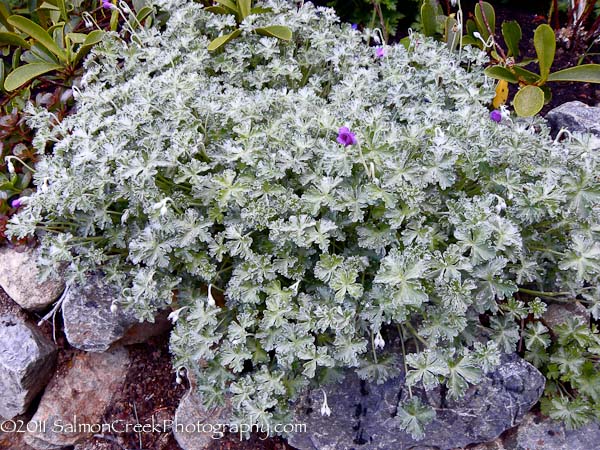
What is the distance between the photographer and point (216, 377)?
6.97ft

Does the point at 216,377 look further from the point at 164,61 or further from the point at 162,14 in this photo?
the point at 162,14

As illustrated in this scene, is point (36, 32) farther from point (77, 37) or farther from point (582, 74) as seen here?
point (582, 74)

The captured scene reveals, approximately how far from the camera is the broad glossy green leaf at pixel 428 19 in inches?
118

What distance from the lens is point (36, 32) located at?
2932mm

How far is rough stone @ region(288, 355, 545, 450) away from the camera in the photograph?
7.11ft

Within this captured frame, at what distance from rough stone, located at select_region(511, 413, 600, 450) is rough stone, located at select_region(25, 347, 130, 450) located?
1.84 metres

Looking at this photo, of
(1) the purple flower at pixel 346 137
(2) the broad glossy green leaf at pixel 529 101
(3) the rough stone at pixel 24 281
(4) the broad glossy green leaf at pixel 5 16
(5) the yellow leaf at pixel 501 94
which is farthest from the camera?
→ (4) the broad glossy green leaf at pixel 5 16

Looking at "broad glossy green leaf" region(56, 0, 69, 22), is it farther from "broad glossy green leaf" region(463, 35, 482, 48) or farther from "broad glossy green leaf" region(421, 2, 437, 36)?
"broad glossy green leaf" region(463, 35, 482, 48)

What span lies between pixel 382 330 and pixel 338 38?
1.48m

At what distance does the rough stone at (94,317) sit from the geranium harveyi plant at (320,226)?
184mm

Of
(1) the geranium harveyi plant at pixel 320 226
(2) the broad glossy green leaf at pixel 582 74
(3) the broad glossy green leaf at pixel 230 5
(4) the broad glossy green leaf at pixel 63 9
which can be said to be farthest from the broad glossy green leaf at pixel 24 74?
(2) the broad glossy green leaf at pixel 582 74

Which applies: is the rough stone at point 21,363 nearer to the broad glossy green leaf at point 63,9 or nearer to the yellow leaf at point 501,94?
the broad glossy green leaf at point 63,9

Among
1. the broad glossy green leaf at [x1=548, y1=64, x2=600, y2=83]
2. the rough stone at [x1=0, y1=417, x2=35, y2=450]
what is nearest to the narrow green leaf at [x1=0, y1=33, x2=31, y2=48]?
the rough stone at [x1=0, y1=417, x2=35, y2=450]

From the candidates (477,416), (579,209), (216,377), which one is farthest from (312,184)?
(477,416)
